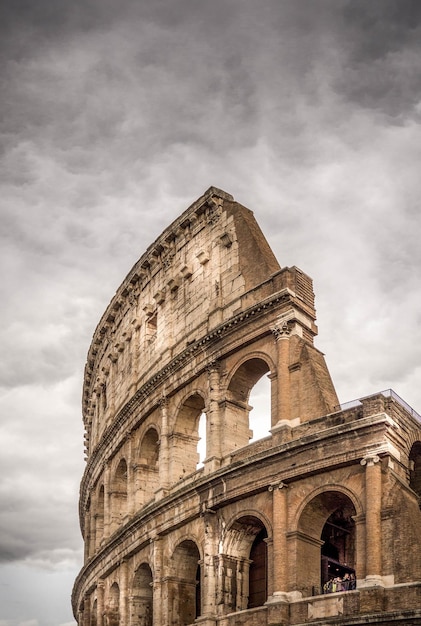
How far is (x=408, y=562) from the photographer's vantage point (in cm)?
1884

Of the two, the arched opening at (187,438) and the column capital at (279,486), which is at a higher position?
the arched opening at (187,438)

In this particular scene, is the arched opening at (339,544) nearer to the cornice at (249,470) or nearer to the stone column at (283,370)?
the cornice at (249,470)

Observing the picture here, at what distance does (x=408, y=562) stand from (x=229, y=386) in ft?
28.3

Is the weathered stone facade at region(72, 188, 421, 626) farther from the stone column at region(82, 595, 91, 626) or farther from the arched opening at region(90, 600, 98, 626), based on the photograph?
the arched opening at region(90, 600, 98, 626)

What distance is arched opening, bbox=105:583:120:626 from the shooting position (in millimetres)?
30453

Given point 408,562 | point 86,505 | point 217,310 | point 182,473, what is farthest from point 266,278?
point 86,505

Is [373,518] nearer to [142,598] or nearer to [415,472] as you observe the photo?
[415,472]

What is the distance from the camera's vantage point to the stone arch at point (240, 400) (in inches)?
997

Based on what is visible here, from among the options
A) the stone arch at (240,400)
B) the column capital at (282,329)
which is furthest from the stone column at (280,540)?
the column capital at (282,329)

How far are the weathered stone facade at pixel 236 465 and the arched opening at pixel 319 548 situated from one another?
5 cm

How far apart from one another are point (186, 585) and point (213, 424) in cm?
512

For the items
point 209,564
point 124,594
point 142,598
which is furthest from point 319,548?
point 124,594

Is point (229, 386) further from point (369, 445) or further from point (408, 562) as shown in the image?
point (408, 562)

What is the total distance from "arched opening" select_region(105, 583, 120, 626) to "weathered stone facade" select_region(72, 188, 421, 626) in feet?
0.16
